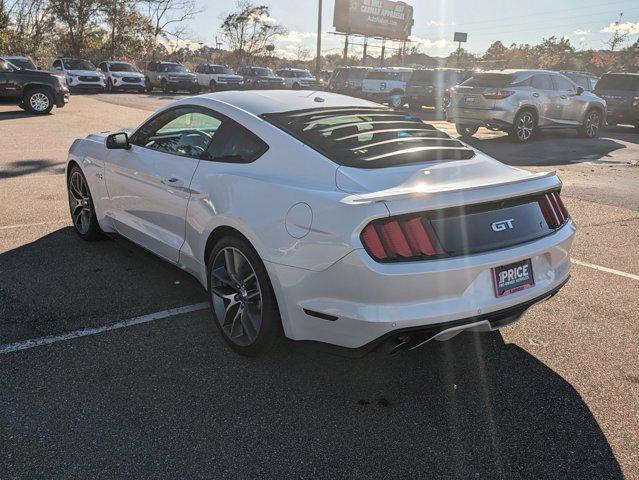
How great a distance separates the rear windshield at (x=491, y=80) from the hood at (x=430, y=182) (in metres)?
11.4

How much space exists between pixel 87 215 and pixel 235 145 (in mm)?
2469

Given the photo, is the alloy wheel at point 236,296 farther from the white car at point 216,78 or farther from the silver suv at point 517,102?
the white car at point 216,78

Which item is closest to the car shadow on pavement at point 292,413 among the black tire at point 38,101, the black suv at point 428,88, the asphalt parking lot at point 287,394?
the asphalt parking lot at point 287,394

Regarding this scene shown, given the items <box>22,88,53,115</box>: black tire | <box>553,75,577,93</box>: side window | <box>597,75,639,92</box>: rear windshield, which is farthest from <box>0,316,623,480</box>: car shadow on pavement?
<box>597,75,639,92</box>: rear windshield

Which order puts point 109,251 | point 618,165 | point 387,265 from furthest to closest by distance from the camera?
point 618,165 → point 109,251 → point 387,265

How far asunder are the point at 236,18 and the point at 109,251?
51.7m

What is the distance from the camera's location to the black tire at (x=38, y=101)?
1734 cm

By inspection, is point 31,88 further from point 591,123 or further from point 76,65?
point 591,123

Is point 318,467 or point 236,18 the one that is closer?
point 318,467

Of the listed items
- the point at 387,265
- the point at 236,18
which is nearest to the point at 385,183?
the point at 387,265

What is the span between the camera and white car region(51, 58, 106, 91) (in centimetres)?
2836

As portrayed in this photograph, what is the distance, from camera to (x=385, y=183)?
2930mm

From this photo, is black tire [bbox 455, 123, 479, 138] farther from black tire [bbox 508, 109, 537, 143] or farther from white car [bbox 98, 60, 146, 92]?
white car [bbox 98, 60, 146, 92]

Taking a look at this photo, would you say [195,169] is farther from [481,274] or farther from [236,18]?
[236,18]
